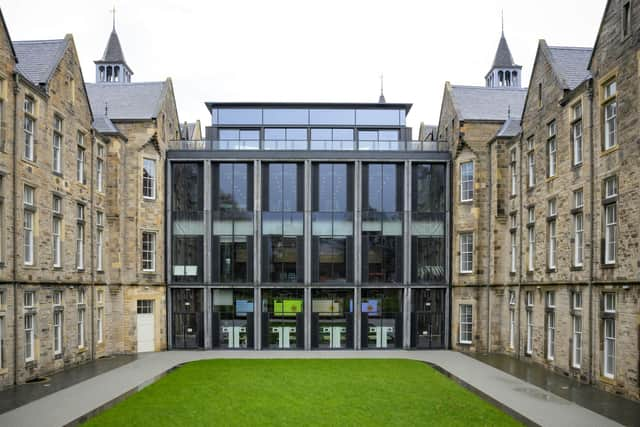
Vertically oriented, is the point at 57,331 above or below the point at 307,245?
below

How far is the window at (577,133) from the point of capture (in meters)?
22.3

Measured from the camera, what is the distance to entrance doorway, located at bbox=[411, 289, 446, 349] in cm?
3177

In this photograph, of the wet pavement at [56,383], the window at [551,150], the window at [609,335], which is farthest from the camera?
the window at [551,150]

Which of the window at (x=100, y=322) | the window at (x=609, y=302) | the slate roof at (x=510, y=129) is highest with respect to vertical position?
the slate roof at (x=510, y=129)

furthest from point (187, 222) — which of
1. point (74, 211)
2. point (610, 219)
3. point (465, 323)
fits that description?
point (610, 219)

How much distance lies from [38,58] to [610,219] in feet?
72.3

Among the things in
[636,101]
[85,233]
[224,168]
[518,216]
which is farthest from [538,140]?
[85,233]

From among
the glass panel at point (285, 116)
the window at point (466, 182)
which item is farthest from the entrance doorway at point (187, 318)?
the window at point (466, 182)

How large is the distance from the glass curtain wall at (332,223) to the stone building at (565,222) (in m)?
5.54

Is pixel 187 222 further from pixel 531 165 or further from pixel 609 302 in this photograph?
pixel 609 302

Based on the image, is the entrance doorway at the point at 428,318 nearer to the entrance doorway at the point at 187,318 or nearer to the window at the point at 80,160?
the entrance doorway at the point at 187,318

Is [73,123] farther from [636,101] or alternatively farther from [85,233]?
[636,101]

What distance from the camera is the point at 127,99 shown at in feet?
107

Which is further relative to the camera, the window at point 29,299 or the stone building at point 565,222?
the window at point 29,299
